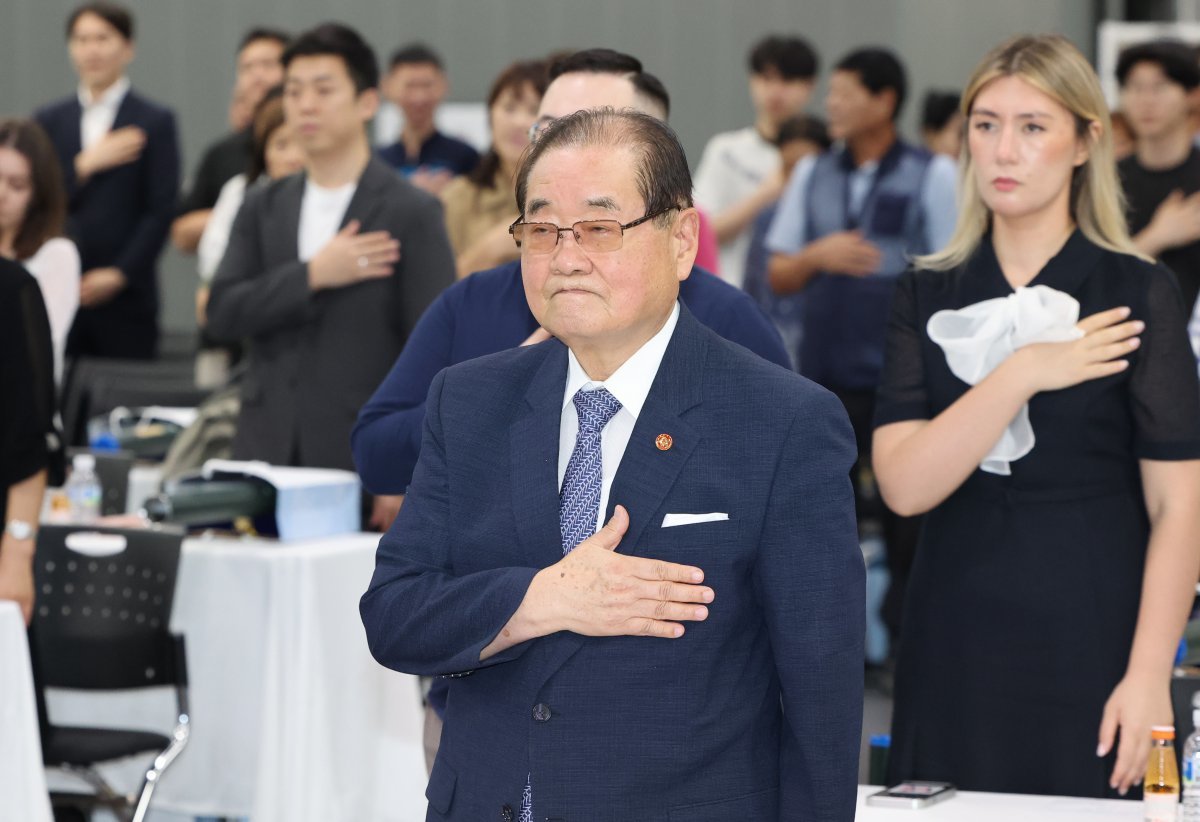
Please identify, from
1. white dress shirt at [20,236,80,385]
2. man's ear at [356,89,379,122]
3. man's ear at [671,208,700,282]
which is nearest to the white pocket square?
man's ear at [671,208,700,282]

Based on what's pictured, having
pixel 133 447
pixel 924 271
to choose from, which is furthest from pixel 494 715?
pixel 133 447

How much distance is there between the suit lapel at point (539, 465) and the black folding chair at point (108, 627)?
193 centimetres

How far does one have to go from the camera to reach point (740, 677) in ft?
5.78

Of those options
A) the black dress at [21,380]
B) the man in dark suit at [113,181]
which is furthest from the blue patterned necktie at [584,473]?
the man in dark suit at [113,181]

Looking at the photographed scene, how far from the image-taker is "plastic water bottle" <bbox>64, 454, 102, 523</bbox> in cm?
432

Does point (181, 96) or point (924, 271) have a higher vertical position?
point (181, 96)

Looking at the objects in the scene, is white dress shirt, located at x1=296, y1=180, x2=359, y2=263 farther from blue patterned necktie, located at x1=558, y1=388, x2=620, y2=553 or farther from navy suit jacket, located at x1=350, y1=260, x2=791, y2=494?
blue patterned necktie, located at x1=558, y1=388, x2=620, y2=553

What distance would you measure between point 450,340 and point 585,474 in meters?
0.75

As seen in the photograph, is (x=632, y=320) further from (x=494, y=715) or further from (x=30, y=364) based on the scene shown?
(x=30, y=364)

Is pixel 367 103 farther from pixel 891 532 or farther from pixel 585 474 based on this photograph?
pixel 585 474

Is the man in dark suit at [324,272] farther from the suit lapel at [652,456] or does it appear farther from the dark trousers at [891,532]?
the suit lapel at [652,456]

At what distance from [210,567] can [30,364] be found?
2.17 ft

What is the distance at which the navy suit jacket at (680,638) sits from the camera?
173 cm

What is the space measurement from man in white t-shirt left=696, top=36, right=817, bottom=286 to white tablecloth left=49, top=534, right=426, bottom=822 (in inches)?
130
